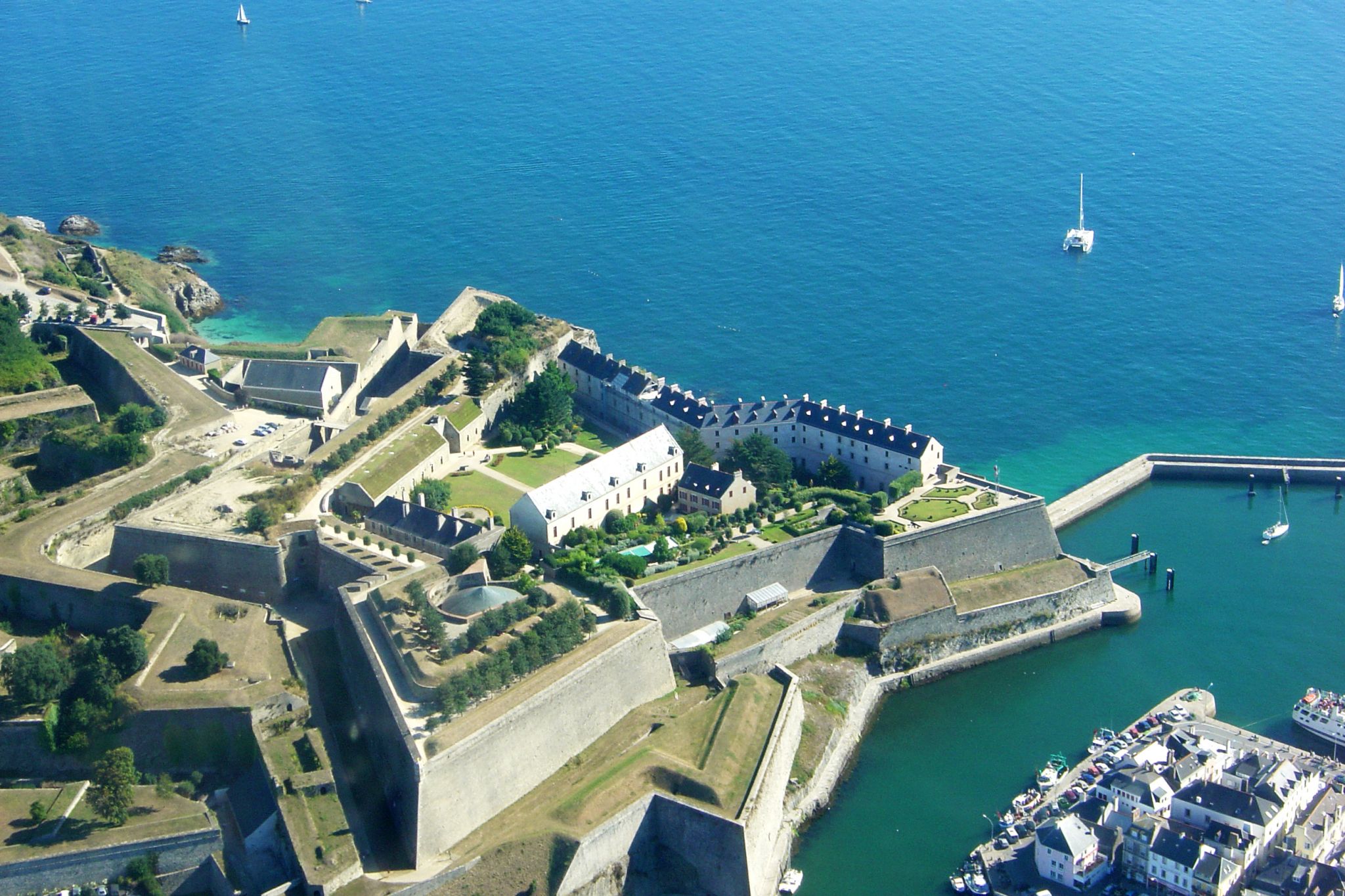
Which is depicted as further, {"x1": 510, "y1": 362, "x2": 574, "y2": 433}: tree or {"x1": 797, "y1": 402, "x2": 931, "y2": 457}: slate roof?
{"x1": 510, "y1": 362, "x2": 574, "y2": 433}: tree

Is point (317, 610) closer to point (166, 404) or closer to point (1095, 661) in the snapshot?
point (166, 404)

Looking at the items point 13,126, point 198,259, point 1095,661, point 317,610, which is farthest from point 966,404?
point 13,126

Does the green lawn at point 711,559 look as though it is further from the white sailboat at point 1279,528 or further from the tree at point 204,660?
the white sailboat at point 1279,528

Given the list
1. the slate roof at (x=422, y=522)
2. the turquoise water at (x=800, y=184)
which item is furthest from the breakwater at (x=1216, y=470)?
the slate roof at (x=422, y=522)

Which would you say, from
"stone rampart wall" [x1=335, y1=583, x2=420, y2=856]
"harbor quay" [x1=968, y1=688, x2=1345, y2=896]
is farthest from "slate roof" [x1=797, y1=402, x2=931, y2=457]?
"stone rampart wall" [x1=335, y1=583, x2=420, y2=856]

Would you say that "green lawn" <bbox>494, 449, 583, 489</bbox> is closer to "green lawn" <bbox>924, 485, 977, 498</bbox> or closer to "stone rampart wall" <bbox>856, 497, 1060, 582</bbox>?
"stone rampart wall" <bbox>856, 497, 1060, 582</bbox>

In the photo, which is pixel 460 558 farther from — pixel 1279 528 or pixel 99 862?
pixel 1279 528
